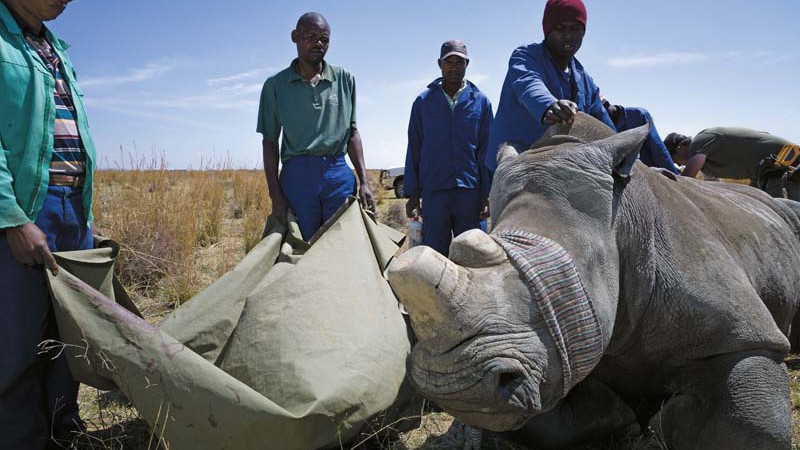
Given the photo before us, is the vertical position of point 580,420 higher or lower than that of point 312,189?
lower

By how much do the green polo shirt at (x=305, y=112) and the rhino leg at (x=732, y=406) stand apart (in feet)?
8.84

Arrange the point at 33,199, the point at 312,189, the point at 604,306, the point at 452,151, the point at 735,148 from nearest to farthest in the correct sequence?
the point at 604,306 → the point at 33,199 → the point at 312,189 → the point at 452,151 → the point at 735,148

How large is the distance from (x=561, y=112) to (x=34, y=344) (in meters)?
2.48

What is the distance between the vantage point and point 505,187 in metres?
2.20

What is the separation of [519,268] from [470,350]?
11.3 inches

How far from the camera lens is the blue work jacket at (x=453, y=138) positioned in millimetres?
4770

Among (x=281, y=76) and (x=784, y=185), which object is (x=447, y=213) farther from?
(x=784, y=185)

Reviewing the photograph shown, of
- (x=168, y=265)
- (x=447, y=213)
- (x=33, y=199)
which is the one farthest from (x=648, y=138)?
(x=168, y=265)

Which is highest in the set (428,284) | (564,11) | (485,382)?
(564,11)

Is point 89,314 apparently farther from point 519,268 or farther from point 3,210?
point 519,268

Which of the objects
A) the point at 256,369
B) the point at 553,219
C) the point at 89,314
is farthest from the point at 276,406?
the point at 553,219

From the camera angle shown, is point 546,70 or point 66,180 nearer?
point 66,180

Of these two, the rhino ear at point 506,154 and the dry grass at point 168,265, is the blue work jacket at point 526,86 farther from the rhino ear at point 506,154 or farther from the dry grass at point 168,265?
the dry grass at point 168,265

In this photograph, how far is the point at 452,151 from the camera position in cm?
477
